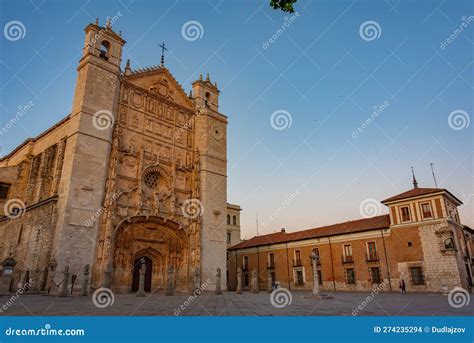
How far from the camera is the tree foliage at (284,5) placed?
5586mm

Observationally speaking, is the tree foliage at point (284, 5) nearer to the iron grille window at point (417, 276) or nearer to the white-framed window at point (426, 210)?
the white-framed window at point (426, 210)

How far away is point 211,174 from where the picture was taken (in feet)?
84.7

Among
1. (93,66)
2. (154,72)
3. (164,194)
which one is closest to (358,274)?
(164,194)

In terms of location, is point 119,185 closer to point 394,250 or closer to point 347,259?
point 347,259

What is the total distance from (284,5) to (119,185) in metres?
17.7

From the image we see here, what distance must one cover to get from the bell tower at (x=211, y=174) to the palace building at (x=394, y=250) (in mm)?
2576

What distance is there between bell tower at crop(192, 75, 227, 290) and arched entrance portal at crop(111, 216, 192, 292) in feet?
5.10

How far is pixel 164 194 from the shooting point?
22875 millimetres

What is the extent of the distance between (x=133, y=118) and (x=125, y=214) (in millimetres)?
7173

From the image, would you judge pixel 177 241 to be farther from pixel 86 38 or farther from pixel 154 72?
pixel 86 38

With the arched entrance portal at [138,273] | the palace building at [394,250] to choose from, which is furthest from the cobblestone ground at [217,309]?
the palace building at [394,250]

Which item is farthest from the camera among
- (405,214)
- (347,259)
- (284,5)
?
(347,259)

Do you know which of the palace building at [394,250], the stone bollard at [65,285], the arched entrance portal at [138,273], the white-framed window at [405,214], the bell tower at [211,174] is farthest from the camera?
the white-framed window at [405,214]

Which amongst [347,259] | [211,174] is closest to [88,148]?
[211,174]
